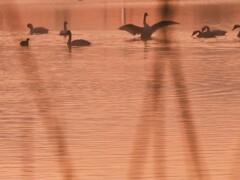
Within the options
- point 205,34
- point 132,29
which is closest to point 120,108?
point 205,34

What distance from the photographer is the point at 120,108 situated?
9.32 m

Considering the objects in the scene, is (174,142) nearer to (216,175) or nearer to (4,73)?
(216,175)

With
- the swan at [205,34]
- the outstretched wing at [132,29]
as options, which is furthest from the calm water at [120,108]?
the outstretched wing at [132,29]

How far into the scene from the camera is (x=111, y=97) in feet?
34.4

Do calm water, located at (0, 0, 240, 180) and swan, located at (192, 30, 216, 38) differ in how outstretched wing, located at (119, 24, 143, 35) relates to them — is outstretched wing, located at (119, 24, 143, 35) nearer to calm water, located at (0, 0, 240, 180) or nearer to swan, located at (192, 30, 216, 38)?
calm water, located at (0, 0, 240, 180)

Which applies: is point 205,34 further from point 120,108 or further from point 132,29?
point 120,108

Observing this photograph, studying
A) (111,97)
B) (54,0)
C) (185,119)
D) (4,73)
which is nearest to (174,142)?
(111,97)

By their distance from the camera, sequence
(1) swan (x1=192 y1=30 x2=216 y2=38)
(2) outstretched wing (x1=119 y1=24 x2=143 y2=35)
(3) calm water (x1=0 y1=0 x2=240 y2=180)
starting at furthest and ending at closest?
(2) outstretched wing (x1=119 y1=24 x2=143 y2=35) → (1) swan (x1=192 y1=30 x2=216 y2=38) → (3) calm water (x1=0 y1=0 x2=240 y2=180)

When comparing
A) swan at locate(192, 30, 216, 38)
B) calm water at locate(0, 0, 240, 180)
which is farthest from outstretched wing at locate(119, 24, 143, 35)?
swan at locate(192, 30, 216, 38)

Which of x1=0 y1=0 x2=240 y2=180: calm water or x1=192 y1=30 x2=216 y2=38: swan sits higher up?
x1=0 y1=0 x2=240 y2=180: calm water

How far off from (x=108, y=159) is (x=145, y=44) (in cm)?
1307

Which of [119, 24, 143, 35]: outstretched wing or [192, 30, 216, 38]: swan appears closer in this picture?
[192, 30, 216, 38]: swan

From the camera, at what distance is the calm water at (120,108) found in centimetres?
254

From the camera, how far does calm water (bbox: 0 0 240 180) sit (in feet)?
8.35
